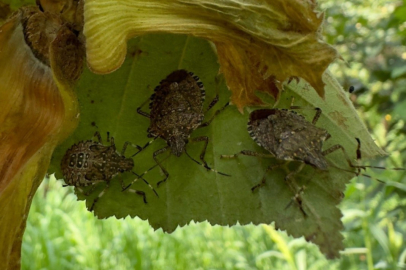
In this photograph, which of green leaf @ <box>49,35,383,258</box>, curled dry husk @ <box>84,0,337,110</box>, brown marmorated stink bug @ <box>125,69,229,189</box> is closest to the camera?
curled dry husk @ <box>84,0,337,110</box>

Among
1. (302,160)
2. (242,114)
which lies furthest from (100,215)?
(302,160)

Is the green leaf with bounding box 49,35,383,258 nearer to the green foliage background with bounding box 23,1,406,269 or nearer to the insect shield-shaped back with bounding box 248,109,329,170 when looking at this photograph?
the insect shield-shaped back with bounding box 248,109,329,170

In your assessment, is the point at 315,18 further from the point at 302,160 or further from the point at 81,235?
the point at 81,235

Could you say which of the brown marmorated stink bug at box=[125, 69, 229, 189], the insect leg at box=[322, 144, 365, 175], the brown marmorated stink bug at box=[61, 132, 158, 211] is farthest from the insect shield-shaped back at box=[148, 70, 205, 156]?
the insect leg at box=[322, 144, 365, 175]

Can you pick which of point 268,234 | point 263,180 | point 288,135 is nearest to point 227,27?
point 263,180

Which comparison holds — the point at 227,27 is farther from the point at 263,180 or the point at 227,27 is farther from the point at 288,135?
the point at 288,135
